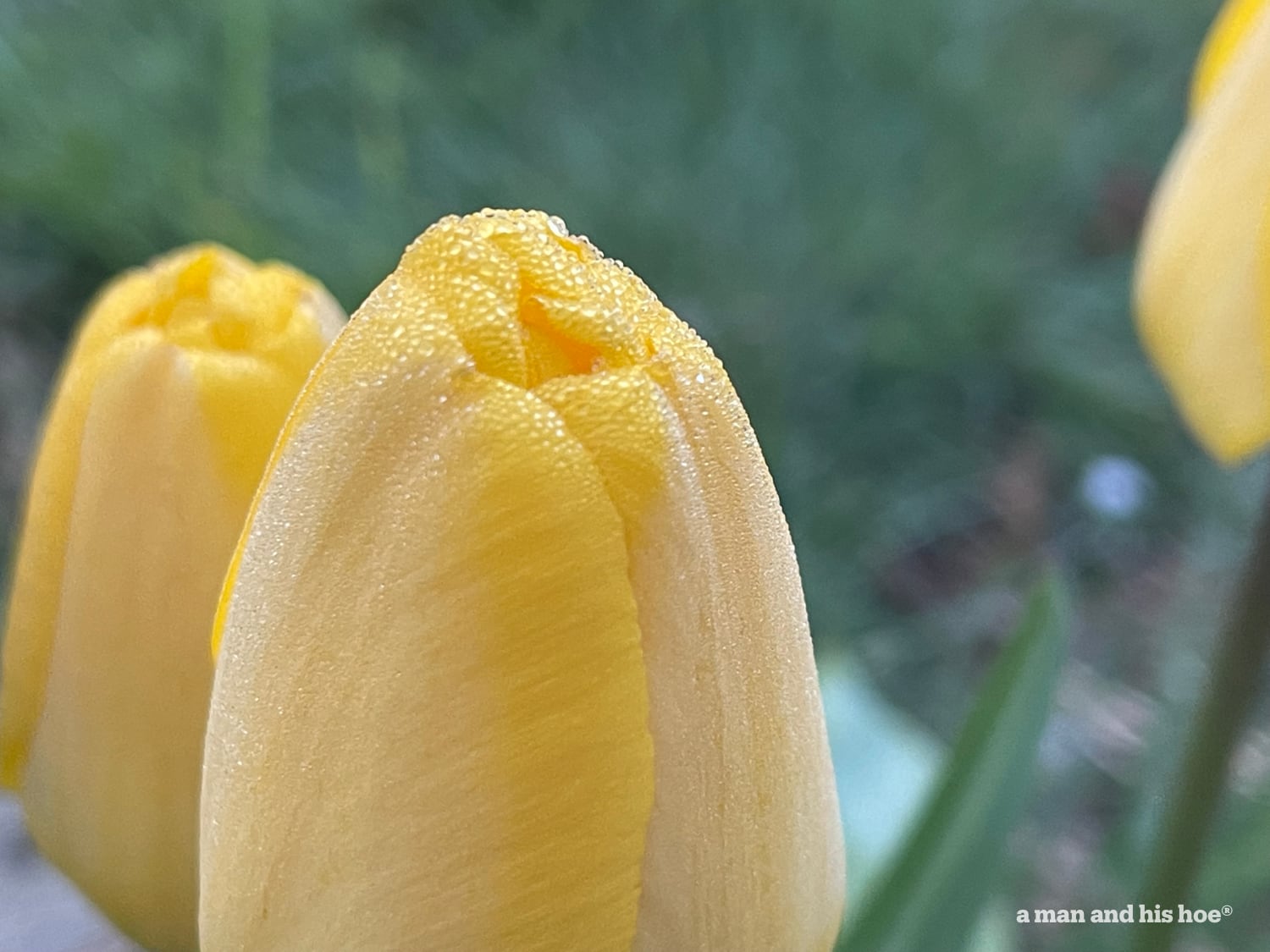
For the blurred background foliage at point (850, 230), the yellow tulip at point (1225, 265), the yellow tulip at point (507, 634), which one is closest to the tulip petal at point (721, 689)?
the yellow tulip at point (507, 634)

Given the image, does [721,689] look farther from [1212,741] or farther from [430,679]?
[1212,741]

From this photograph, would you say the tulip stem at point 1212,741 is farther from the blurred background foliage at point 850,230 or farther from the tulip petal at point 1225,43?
the blurred background foliage at point 850,230

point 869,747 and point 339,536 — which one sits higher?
point 339,536

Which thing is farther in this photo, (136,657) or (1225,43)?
(1225,43)

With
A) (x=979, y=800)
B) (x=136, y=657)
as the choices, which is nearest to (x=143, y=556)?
(x=136, y=657)

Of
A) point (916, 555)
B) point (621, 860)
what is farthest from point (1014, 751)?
point (916, 555)

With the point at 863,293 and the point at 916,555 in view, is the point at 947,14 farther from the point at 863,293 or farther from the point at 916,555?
the point at 916,555
